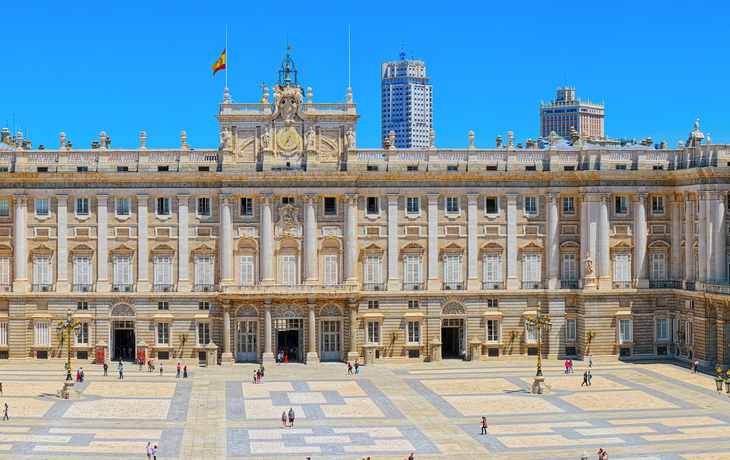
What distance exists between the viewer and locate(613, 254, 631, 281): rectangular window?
3329 inches

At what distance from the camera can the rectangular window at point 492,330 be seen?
84.6 metres

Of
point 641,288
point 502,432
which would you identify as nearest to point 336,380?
point 502,432

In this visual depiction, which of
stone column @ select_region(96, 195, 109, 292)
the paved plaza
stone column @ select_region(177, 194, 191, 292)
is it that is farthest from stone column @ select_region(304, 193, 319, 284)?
stone column @ select_region(96, 195, 109, 292)

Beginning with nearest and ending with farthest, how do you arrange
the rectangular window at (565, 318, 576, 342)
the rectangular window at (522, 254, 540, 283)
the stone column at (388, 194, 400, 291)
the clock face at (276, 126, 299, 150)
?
the clock face at (276, 126, 299, 150)
the stone column at (388, 194, 400, 291)
the rectangular window at (522, 254, 540, 283)
the rectangular window at (565, 318, 576, 342)

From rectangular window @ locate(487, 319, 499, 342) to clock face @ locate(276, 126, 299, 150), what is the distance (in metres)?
21.8

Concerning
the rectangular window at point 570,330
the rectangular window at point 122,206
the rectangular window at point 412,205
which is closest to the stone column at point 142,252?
the rectangular window at point 122,206

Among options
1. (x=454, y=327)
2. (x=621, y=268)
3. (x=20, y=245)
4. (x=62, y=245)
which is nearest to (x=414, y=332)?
(x=454, y=327)

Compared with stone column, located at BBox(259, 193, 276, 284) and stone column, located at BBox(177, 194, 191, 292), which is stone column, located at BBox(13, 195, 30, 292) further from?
stone column, located at BBox(259, 193, 276, 284)

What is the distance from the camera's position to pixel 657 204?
84.8 meters

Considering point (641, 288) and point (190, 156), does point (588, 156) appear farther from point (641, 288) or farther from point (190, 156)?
point (190, 156)

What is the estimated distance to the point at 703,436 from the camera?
57844 millimetres

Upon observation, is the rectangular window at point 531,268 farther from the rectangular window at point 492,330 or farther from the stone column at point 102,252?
the stone column at point 102,252

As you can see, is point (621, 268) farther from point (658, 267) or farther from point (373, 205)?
point (373, 205)

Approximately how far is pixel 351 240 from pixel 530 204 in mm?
15250
